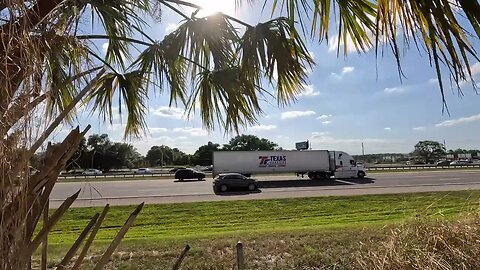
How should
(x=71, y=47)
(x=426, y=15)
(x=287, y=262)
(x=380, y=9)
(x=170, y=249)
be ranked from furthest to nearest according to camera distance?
(x=170, y=249)
(x=287, y=262)
(x=71, y=47)
(x=380, y=9)
(x=426, y=15)

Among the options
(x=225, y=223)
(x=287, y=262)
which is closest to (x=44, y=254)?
(x=287, y=262)

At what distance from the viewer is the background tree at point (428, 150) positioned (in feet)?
307

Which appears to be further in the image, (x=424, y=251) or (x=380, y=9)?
(x=424, y=251)

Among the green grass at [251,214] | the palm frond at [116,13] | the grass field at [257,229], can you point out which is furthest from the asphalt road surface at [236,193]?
the palm frond at [116,13]

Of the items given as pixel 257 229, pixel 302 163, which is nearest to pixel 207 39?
pixel 257 229

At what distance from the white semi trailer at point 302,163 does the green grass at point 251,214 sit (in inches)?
754

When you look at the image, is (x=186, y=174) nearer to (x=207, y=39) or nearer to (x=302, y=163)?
(x=302, y=163)

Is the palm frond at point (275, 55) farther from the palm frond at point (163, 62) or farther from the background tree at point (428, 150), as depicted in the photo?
the background tree at point (428, 150)

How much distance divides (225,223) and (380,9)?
11.9 m

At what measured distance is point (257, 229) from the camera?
10.8 m

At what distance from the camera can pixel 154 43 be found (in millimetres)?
4367

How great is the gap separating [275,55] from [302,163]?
3623 centimetres

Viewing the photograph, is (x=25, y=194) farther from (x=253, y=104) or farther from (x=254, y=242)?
(x=254, y=242)

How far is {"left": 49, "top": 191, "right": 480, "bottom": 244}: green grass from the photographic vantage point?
11805 millimetres
